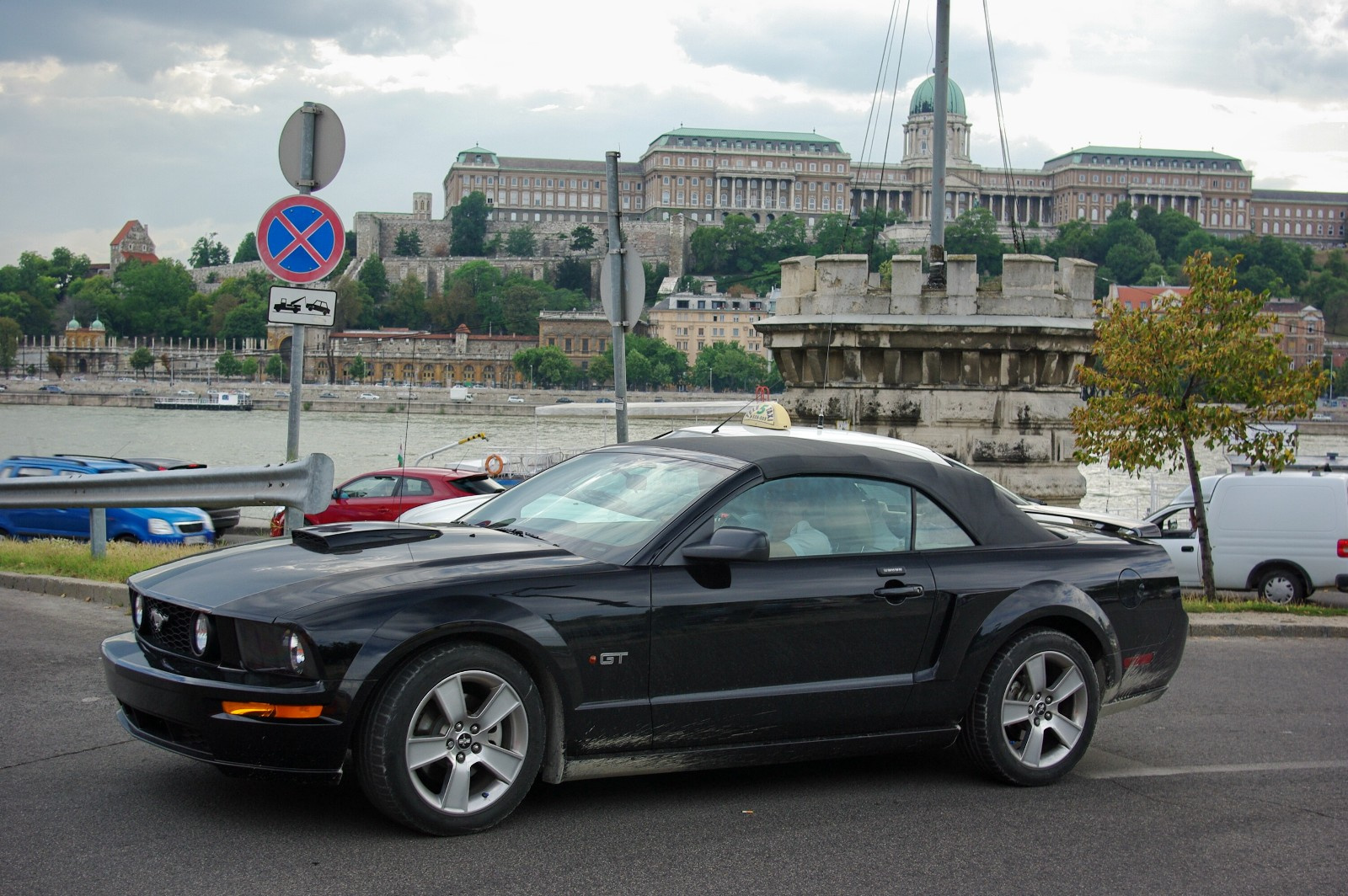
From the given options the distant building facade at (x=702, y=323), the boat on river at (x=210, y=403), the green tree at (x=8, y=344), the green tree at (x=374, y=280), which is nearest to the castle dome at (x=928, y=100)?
the distant building facade at (x=702, y=323)

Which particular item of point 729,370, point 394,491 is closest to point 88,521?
point 394,491

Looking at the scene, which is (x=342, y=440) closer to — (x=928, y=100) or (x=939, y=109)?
(x=939, y=109)

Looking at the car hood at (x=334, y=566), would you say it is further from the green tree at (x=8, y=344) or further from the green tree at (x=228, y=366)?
the green tree at (x=8, y=344)

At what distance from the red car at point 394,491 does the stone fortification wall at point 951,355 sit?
576 cm

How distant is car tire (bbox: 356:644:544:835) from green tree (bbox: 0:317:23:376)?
579 ft

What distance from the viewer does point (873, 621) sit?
16.9 feet

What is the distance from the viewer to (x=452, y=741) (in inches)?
174

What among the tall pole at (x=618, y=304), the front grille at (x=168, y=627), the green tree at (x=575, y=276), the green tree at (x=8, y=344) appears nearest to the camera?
the front grille at (x=168, y=627)

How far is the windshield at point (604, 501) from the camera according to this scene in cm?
502

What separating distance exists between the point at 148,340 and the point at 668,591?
198 m

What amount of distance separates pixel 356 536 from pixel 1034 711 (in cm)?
283

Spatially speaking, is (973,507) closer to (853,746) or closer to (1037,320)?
(853,746)

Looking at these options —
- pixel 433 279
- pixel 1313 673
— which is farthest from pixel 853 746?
pixel 433 279

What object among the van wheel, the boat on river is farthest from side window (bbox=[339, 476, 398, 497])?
the boat on river
